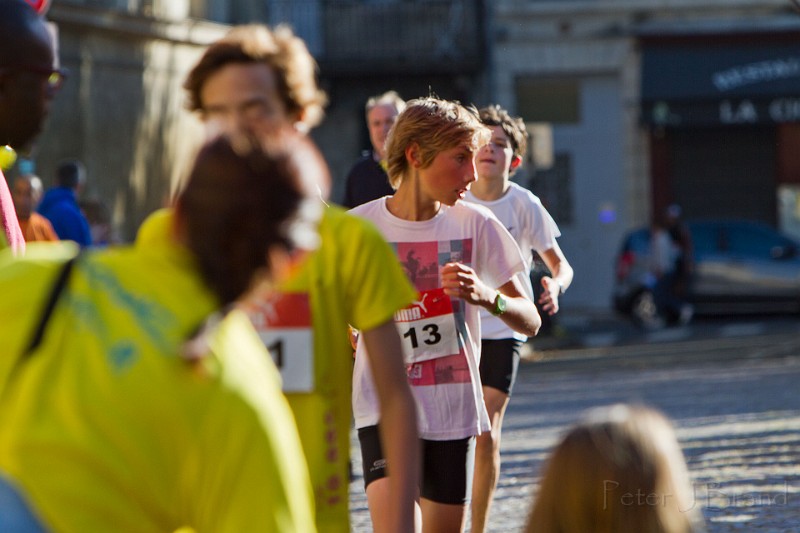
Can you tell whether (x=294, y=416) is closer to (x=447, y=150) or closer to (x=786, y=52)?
(x=447, y=150)

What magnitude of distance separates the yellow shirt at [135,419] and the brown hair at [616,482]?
2.16ft

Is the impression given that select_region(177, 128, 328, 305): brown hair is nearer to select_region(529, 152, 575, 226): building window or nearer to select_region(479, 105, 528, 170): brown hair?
select_region(479, 105, 528, 170): brown hair

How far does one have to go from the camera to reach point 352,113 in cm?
3011

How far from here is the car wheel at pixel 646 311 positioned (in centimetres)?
2358

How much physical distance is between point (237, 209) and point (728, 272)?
22.6 meters

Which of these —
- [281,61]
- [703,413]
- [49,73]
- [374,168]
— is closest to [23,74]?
[49,73]

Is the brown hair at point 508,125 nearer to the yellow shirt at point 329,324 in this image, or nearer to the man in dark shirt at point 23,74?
the man in dark shirt at point 23,74

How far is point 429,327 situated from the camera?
519 cm

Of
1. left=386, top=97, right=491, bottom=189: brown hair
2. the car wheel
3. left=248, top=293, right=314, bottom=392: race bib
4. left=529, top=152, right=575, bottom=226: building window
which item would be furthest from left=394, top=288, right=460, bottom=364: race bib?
left=529, top=152, right=575, bottom=226: building window

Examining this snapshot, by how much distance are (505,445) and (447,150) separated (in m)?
6.26

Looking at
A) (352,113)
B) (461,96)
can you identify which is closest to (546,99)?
(461,96)

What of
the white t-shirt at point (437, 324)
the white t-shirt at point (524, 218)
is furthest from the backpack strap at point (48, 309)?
the white t-shirt at point (524, 218)

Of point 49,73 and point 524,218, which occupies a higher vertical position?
point 49,73

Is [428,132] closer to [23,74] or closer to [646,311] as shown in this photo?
[23,74]
